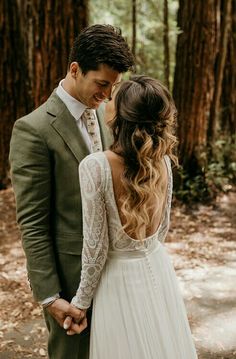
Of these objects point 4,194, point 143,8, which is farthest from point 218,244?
point 143,8

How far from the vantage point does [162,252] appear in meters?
2.40

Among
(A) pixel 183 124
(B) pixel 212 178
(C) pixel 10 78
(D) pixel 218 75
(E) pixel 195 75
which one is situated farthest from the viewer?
(D) pixel 218 75

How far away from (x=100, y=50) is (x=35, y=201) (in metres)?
0.78

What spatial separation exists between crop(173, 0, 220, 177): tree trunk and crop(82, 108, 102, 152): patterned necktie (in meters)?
5.01

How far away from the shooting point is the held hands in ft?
7.54

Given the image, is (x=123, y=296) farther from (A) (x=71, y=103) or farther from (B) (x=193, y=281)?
(B) (x=193, y=281)

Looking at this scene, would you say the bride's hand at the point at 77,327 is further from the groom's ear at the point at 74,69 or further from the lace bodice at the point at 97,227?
the groom's ear at the point at 74,69

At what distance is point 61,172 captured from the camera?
2330 mm

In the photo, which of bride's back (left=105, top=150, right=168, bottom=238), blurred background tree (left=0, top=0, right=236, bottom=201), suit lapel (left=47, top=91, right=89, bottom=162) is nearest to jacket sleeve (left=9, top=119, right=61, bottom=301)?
suit lapel (left=47, top=91, right=89, bottom=162)

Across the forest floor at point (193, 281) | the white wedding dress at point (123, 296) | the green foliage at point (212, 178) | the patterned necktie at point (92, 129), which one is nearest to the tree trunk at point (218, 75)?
the green foliage at point (212, 178)

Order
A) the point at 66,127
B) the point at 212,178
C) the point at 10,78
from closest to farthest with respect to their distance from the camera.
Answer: the point at 66,127, the point at 212,178, the point at 10,78

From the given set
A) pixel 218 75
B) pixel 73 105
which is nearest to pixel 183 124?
pixel 218 75

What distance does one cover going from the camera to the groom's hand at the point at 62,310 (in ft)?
7.55

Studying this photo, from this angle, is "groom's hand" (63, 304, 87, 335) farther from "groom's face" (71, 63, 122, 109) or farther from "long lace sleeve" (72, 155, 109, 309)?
"groom's face" (71, 63, 122, 109)
